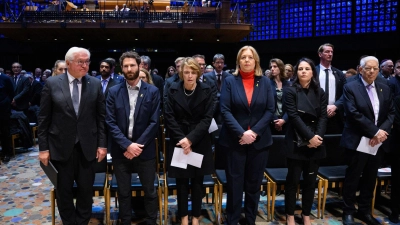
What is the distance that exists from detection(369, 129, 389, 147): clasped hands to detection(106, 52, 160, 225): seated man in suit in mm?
1920

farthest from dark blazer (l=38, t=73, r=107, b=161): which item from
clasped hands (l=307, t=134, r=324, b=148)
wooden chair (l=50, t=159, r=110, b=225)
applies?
clasped hands (l=307, t=134, r=324, b=148)

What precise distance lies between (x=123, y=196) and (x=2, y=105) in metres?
3.66

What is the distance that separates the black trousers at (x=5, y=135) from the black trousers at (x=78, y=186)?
11.3 feet

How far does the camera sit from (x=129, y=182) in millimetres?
2928

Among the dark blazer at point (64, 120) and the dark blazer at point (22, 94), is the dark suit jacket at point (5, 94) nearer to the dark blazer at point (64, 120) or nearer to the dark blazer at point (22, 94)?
the dark blazer at point (22, 94)

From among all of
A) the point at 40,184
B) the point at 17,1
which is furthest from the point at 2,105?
the point at 17,1

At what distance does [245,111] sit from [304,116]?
0.54 m

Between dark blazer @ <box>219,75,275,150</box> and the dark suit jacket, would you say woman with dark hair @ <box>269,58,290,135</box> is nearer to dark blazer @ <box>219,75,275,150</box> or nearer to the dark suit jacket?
dark blazer @ <box>219,75,275,150</box>

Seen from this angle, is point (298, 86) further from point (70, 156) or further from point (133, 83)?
point (70, 156)

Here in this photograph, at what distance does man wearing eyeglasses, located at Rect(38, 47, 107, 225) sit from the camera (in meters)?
2.69

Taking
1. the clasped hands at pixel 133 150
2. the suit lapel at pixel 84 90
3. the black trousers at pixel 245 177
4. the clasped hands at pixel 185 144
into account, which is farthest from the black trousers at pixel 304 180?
the suit lapel at pixel 84 90

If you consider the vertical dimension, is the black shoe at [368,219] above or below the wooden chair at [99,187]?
below

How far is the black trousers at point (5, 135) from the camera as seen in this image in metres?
5.64

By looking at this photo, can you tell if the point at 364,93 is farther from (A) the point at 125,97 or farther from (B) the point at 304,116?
(A) the point at 125,97
